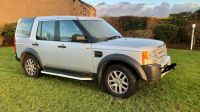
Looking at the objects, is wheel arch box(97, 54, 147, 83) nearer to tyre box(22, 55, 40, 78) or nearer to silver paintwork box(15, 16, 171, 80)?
silver paintwork box(15, 16, 171, 80)

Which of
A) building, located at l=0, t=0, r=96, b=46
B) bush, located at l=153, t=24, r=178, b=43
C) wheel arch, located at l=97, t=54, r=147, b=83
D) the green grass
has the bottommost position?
the green grass

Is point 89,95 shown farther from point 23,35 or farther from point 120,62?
point 23,35

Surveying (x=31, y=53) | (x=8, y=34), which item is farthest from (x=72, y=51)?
(x=8, y=34)

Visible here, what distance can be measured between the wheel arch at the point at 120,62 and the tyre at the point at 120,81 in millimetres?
97

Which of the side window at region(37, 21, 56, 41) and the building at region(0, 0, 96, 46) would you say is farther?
the building at region(0, 0, 96, 46)

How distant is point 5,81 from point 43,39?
5.22 ft

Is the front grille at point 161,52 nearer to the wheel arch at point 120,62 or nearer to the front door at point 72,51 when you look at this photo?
the wheel arch at point 120,62

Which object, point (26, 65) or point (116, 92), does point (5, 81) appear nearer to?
point (26, 65)

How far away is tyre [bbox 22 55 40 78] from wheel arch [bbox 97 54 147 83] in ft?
7.85

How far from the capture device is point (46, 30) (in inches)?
295

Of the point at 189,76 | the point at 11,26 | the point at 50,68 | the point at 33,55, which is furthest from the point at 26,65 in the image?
the point at 11,26

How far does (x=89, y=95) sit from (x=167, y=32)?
9.44 m

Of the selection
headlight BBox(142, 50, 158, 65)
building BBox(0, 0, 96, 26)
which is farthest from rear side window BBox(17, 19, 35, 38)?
building BBox(0, 0, 96, 26)

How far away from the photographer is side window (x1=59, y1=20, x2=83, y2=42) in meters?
6.80
